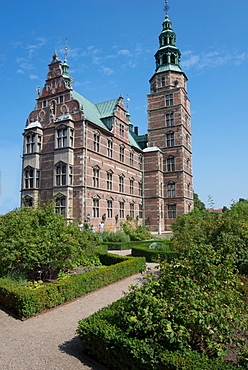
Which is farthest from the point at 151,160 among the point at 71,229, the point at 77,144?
the point at 71,229

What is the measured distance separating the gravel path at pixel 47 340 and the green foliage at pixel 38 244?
1764 millimetres

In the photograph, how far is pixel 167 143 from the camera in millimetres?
35281

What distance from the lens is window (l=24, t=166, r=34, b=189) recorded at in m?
25.3

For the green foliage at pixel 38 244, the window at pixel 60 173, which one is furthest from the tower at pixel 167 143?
the green foliage at pixel 38 244

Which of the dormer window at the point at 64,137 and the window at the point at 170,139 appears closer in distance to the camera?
the dormer window at the point at 64,137

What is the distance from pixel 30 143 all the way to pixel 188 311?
25279 millimetres

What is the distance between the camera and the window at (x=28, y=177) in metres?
25.3

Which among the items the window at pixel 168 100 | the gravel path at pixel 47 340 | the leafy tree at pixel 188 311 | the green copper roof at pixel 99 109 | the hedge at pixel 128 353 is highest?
the window at pixel 168 100

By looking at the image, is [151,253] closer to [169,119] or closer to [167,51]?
[169,119]

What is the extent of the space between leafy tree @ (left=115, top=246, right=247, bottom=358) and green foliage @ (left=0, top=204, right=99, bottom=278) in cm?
458

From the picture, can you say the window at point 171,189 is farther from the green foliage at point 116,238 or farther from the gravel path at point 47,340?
the gravel path at point 47,340

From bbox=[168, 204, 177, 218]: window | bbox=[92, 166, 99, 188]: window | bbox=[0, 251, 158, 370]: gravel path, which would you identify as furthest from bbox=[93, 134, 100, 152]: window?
bbox=[0, 251, 158, 370]: gravel path

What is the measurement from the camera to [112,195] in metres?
27.8

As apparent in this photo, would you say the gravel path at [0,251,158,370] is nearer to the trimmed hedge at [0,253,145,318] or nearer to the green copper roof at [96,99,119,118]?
the trimmed hedge at [0,253,145,318]
